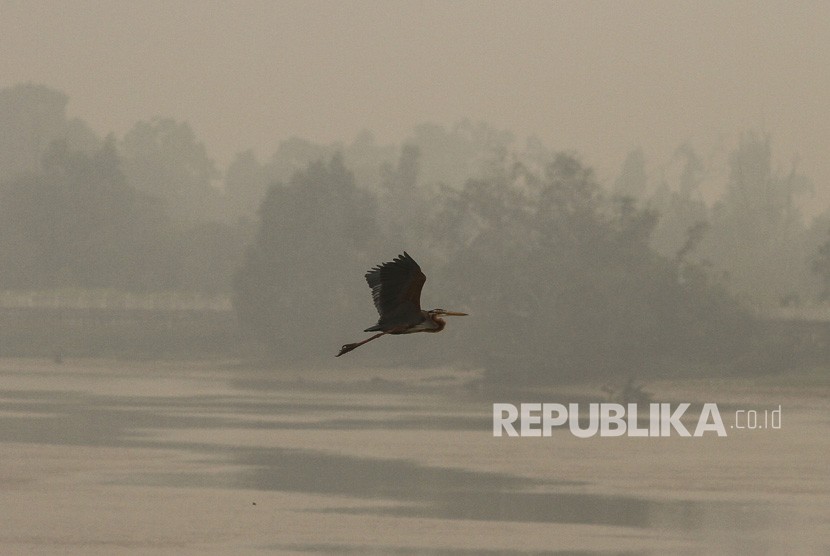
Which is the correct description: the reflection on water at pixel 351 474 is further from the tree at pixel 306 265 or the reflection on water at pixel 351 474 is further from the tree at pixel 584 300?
the tree at pixel 306 265

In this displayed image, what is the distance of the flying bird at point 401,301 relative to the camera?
2528cm

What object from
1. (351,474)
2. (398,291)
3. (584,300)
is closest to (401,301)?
(398,291)

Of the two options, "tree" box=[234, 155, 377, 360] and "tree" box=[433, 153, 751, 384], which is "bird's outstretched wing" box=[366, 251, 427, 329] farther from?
"tree" box=[234, 155, 377, 360]

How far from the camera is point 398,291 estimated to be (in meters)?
25.7

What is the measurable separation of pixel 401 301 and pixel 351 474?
53060mm

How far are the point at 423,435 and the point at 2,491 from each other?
87.6 ft

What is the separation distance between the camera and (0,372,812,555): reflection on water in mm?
66250

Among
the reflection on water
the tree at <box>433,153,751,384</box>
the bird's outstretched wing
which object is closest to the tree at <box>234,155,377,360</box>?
the tree at <box>433,153,751,384</box>

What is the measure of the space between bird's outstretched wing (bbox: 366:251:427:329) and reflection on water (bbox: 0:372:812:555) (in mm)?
32513

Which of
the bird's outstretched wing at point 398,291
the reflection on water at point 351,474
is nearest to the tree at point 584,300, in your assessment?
the reflection on water at point 351,474

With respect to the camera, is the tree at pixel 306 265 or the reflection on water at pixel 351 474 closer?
the reflection on water at pixel 351 474

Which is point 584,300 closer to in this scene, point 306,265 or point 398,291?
point 306,265

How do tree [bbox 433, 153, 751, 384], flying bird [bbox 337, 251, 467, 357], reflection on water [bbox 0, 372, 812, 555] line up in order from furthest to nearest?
tree [bbox 433, 153, 751, 384]
reflection on water [bbox 0, 372, 812, 555]
flying bird [bbox 337, 251, 467, 357]

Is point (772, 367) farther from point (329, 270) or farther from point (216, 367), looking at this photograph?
point (216, 367)
